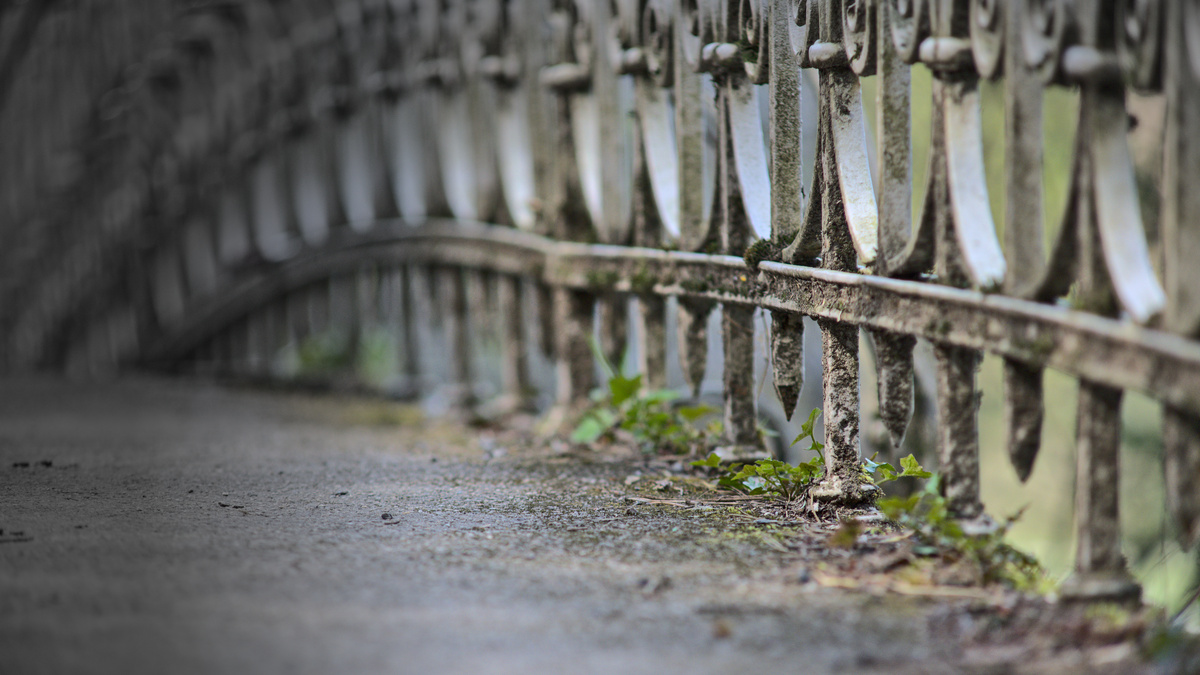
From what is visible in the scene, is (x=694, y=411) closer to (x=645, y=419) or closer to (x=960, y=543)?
(x=645, y=419)

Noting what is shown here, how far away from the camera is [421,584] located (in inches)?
95.0

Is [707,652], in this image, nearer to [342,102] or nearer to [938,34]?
[938,34]

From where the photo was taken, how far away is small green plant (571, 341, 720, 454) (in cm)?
399

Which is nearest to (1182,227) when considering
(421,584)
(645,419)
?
(421,584)

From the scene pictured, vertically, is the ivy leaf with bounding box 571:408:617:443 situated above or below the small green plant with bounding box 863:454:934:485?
below

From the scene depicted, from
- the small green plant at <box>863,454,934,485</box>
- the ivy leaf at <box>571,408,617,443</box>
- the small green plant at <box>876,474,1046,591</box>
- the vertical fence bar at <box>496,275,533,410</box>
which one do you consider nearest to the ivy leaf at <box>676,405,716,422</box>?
the ivy leaf at <box>571,408,617,443</box>

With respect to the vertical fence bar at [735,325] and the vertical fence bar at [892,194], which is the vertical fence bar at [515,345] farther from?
the vertical fence bar at [892,194]

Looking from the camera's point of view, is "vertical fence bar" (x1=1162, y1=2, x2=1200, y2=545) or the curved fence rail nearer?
"vertical fence bar" (x1=1162, y1=2, x2=1200, y2=545)

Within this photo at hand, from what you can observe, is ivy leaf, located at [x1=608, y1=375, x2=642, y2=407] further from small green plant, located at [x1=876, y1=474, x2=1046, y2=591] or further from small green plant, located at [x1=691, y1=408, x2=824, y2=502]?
small green plant, located at [x1=876, y1=474, x2=1046, y2=591]

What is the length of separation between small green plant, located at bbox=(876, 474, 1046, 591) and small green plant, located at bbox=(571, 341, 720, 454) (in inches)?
51.5

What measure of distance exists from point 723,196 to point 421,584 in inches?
64.4

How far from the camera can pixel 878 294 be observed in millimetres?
2758

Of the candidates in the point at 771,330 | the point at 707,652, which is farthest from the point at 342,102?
the point at 707,652

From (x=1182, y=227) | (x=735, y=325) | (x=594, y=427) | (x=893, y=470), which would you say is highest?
(x=1182, y=227)
